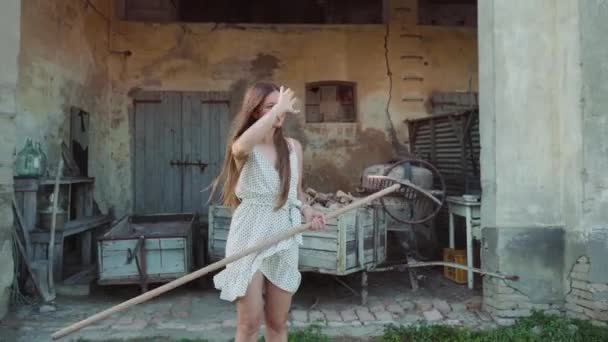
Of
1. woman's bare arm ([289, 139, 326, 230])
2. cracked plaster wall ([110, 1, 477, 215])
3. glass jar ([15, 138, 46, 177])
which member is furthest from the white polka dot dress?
cracked plaster wall ([110, 1, 477, 215])

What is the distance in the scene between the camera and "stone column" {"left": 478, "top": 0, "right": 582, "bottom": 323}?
4.45 meters

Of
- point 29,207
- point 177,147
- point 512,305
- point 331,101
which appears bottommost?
point 512,305

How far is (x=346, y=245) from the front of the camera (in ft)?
16.0

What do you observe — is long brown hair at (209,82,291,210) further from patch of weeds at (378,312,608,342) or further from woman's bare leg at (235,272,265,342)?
patch of weeds at (378,312,608,342)

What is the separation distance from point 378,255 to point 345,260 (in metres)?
0.65

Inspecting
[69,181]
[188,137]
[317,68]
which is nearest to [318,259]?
[69,181]

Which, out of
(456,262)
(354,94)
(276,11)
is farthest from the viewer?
(276,11)

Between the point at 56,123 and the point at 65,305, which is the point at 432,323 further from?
the point at 56,123

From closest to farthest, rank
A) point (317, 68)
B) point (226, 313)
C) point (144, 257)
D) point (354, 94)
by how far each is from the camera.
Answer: point (226, 313)
point (144, 257)
point (317, 68)
point (354, 94)

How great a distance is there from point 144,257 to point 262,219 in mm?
2972

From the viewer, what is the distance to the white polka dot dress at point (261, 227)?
2.68 m

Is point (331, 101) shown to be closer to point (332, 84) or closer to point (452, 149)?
point (332, 84)

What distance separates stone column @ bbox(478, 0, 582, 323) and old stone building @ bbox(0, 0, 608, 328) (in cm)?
1

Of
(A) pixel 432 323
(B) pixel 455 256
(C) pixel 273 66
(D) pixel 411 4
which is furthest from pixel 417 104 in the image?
(A) pixel 432 323
